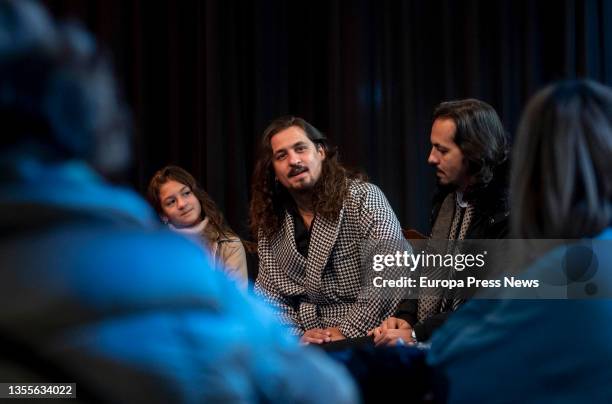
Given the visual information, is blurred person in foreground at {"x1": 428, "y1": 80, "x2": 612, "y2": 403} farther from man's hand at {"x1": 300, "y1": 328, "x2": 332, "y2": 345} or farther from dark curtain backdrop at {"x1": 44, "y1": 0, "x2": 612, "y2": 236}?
dark curtain backdrop at {"x1": 44, "y1": 0, "x2": 612, "y2": 236}

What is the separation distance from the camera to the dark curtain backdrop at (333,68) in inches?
131

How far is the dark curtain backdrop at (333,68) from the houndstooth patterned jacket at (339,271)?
87 centimetres

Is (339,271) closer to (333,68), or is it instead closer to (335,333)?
(335,333)

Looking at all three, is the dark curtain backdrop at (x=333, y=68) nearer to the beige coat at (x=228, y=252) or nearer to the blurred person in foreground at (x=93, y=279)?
the beige coat at (x=228, y=252)

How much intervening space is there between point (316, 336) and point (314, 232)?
13.7 inches

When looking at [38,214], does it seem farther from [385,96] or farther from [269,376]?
[385,96]

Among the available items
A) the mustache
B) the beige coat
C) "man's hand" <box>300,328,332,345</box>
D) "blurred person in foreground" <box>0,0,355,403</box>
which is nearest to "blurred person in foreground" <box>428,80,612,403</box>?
"blurred person in foreground" <box>0,0,355,403</box>

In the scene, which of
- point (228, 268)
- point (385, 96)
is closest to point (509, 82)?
point (385, 96)

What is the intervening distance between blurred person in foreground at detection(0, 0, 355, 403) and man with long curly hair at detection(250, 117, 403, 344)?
6.09 feet

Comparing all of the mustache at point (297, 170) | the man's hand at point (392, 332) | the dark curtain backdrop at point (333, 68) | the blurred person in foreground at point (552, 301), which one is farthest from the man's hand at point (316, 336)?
the blurred person in foreground at point (552, 301)

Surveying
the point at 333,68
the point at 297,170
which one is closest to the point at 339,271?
the point at 297,170

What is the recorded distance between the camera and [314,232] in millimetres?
2562

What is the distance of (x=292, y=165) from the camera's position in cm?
262

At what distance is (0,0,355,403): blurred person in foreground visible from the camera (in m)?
0.52
